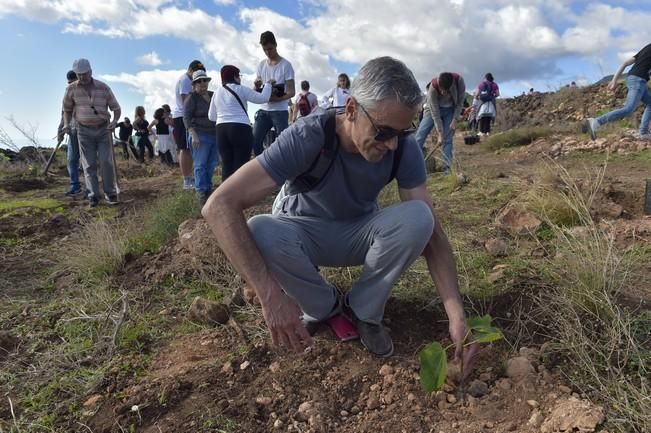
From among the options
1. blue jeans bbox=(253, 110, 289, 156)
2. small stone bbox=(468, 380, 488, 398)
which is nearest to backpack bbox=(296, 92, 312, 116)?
blue jeans bbox=(253, 110, 289, 156)

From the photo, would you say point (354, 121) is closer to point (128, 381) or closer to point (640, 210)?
point (128, 381)

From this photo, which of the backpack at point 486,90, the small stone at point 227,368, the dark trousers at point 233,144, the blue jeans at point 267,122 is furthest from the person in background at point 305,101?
the small stone at point 227,368

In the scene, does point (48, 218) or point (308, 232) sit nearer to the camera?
point (308, 232)

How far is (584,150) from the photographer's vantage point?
7445 millimetres

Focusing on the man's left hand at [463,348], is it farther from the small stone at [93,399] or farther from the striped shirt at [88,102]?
the striped shirt at [88,102]

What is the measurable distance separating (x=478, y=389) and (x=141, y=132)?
11960mm

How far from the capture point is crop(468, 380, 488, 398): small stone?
1.73 meters

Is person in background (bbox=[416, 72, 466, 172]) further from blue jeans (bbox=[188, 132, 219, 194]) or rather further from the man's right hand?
the man's right hand

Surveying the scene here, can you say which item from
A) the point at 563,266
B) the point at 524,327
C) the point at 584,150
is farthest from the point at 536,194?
the point at 584,150

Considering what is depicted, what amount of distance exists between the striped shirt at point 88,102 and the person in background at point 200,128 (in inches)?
41.1

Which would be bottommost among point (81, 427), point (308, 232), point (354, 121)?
point (81, 427)

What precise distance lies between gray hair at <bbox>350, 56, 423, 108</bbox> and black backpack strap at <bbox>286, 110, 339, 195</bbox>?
17cm

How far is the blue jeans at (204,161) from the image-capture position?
16.2 ft

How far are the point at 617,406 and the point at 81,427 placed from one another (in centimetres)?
172
